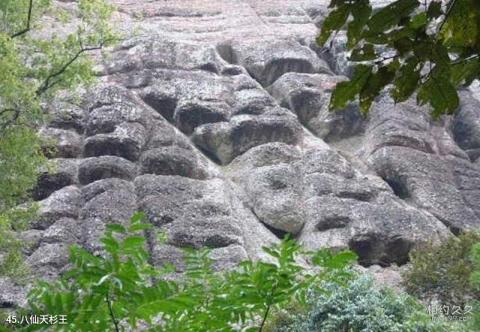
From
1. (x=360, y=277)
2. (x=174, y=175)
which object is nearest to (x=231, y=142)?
(x=174, y=175)

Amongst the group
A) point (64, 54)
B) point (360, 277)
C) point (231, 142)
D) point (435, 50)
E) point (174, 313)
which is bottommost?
point (231, 142)

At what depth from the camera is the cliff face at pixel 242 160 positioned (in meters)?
17.8

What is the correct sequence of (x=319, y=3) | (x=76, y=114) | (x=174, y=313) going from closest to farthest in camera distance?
(x=174, y=313) → (x=76, y=114) → (x=319, y=3)

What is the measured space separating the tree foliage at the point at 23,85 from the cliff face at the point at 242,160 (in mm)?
2043

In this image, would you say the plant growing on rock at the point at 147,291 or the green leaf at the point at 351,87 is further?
the plant growing on rock at the point at 147,291

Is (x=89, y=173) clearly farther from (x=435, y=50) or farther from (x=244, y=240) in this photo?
(x=435, y=50)

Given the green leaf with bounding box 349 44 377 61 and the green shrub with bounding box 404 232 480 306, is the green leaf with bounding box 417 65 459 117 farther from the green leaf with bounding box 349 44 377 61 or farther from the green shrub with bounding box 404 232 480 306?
the green shrub with bounding box 404 232 480 306

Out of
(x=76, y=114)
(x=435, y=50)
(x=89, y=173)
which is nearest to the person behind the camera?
(x=435, y=50)

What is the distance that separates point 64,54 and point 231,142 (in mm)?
9818

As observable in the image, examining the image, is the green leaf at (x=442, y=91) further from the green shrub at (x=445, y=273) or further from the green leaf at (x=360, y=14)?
the green shrub at (x=445, y=273)

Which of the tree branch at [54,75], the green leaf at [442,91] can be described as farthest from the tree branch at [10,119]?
the green leaf at [442,91]

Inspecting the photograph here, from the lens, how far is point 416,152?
2342 cm

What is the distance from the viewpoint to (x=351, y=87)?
2.02m

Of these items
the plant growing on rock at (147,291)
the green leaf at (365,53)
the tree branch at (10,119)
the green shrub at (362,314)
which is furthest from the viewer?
the tree branch at (10,119)
